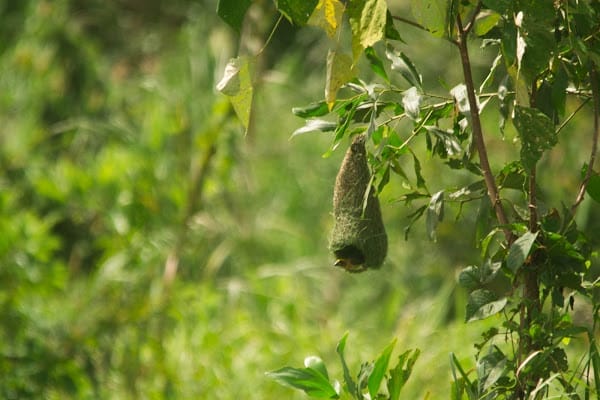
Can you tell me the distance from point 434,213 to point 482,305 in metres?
0.12

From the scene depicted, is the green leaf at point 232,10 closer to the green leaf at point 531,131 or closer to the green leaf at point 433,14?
the green leaf at point 433,14

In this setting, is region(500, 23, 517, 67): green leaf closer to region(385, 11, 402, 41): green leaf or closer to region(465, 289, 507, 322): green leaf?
region(385, 11, 402, 41): green leaf

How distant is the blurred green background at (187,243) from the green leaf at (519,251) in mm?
1405

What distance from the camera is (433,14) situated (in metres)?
1.17

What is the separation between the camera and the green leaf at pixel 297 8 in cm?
115

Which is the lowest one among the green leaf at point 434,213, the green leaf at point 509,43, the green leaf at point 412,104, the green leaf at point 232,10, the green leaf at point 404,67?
the green leaf at point 434,213

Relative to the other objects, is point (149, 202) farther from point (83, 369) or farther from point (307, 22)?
point (307, 22)

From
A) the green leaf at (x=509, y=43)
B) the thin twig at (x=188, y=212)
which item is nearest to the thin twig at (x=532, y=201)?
the green leaf at (x=509, y=43)

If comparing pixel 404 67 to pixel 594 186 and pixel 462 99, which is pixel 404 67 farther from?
pixel 594 186

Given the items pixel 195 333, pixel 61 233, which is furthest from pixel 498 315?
pixel 61 233

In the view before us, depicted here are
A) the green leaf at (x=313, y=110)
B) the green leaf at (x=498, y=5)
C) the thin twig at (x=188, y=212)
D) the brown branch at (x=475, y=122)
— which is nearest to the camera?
the green leaf at (x=498, y=5)

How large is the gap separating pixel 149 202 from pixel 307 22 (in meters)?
2.69

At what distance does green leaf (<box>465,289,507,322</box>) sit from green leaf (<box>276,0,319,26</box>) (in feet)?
1.19

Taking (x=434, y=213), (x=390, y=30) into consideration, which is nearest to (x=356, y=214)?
(x=434, y=213)
